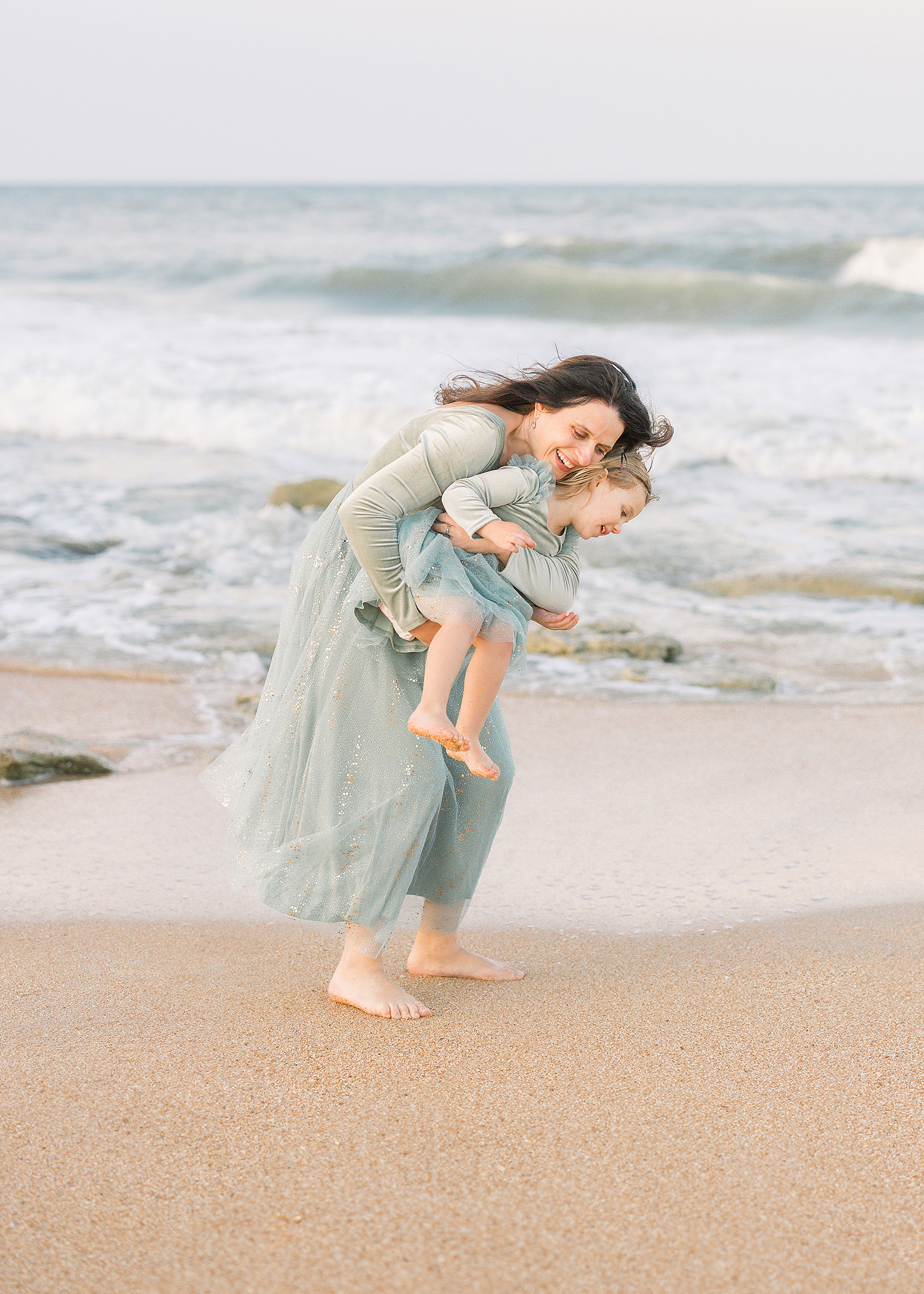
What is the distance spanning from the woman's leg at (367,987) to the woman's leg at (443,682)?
0.58 meters

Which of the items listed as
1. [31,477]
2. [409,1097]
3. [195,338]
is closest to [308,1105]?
[409,1097]

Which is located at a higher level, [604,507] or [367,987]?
[604,507]

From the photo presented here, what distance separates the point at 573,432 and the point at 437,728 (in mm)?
664

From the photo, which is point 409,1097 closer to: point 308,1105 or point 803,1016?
point 308,1105

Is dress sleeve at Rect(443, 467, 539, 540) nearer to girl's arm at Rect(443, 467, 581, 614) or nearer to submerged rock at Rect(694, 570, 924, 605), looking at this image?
girl's arm at Rect(443, 467, 581, 614)

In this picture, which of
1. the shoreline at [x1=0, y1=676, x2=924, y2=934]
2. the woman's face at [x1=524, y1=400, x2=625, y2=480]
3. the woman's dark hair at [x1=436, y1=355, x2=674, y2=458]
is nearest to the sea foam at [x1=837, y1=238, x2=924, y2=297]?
the shoreline at [x1=0, y1=676, x2=924, y2=934]

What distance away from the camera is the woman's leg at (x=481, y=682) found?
2.31m

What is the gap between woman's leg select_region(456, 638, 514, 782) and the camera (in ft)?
7.57

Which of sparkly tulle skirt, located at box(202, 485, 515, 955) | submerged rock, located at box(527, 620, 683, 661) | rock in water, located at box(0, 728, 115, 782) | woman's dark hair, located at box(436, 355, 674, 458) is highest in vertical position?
woman's dark hair, located at box(436, 355, 674, 458)

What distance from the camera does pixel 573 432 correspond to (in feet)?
7.70

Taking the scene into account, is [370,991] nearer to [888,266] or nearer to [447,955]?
Answer: [447,955]

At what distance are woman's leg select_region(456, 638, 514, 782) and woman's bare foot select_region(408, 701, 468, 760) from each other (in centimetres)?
6

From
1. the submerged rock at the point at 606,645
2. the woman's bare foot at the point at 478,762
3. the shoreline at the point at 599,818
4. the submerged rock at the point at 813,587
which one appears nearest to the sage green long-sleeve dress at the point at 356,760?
the woman's bare foot at the point at 478,762

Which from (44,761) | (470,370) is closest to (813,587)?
(470,370)
